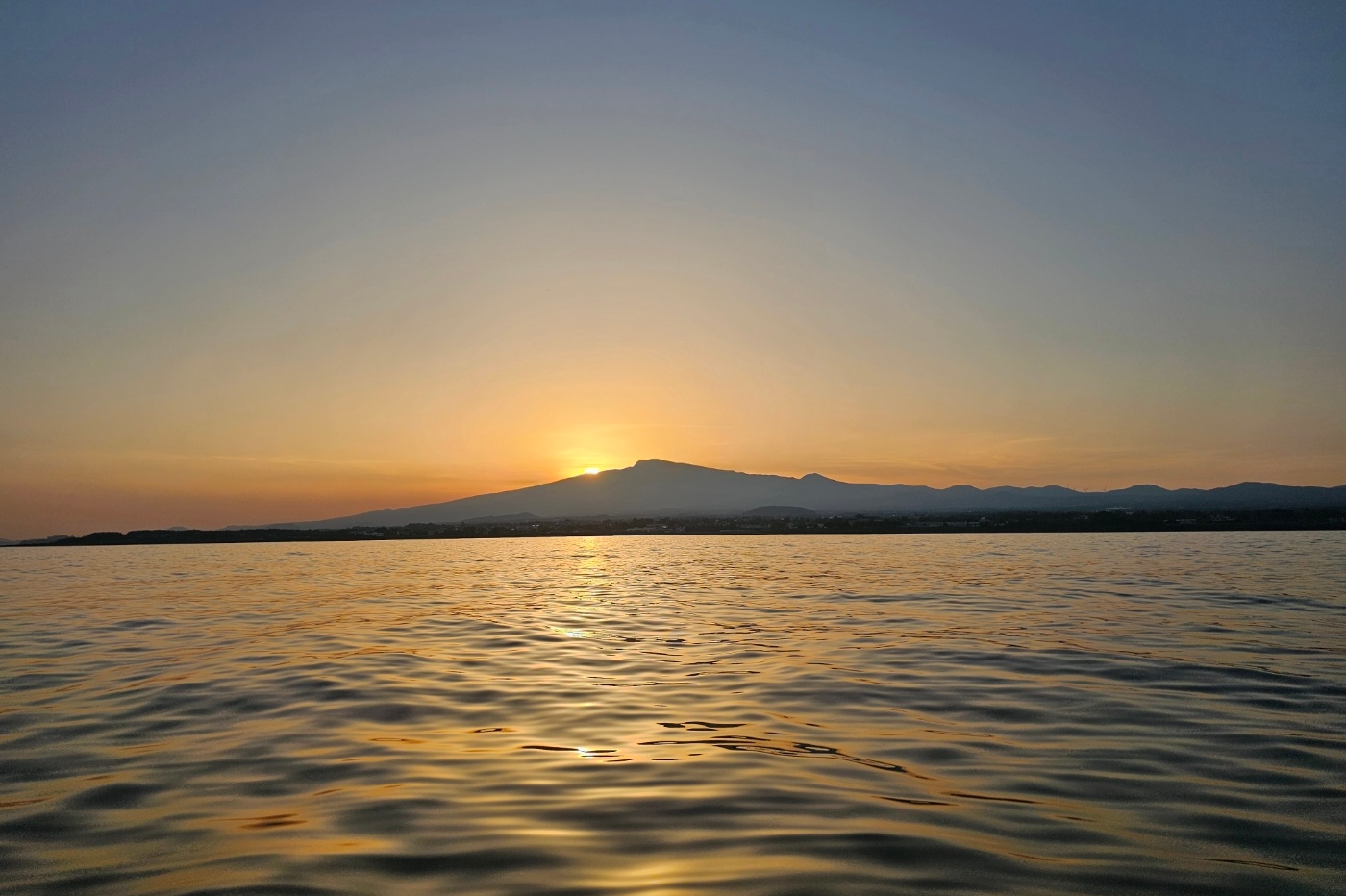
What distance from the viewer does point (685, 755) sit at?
9188 mm

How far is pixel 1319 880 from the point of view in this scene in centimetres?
569

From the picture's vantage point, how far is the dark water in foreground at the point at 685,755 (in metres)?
6.14

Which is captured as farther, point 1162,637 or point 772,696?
point 1162,637

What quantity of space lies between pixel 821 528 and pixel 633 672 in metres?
121

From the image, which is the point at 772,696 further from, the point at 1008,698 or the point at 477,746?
the point at 477,746

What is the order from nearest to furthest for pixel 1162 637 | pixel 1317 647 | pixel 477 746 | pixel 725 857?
pixel 725 857 → pixel 477 746 → pixel 1317 647 → pixel 1162 637

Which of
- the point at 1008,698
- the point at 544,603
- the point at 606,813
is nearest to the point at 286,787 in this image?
the point at 606,813

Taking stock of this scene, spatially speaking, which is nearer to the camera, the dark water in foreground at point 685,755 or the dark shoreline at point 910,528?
the dark water in foreground at point 685,755

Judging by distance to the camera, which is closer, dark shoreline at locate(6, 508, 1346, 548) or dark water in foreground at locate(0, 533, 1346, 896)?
dark water in foreground at locate(0, 533, 1346, 896)

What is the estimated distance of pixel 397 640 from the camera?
18828mm

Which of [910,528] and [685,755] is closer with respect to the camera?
[685,755]

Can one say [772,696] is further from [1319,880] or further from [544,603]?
[544,603]

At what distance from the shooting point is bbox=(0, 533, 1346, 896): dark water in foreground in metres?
6.14

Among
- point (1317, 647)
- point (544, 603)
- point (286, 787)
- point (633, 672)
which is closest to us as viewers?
point (286, 787)
